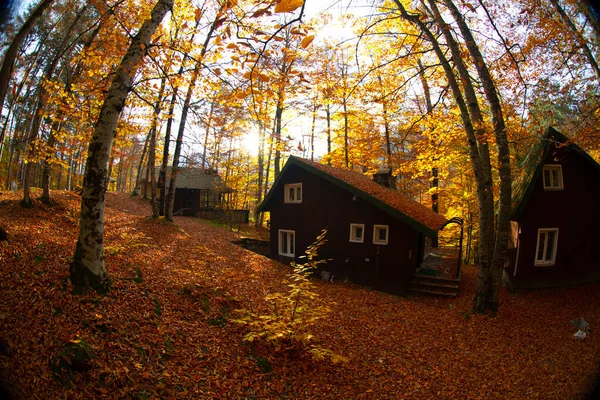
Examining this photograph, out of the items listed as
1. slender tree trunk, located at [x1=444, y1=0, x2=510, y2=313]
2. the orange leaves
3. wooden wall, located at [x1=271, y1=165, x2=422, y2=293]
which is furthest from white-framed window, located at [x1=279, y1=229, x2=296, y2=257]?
the orange leaves

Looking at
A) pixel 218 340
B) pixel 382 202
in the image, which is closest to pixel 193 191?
pixel 382 202

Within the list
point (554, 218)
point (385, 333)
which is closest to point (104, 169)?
point (385, 333)

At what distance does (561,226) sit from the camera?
480 inches

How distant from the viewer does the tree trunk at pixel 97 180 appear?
4465mm

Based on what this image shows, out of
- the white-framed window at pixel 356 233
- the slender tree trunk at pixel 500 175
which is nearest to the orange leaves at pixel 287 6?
the slender tree trunk at pixel 500 175

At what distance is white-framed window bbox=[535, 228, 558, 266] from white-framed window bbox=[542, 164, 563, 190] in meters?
1.94

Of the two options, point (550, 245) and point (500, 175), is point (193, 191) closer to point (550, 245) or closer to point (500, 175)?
point (500, 175)

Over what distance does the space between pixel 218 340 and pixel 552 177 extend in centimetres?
1531

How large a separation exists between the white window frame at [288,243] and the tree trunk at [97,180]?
1103 cm

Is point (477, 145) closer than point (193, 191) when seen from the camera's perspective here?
Yes

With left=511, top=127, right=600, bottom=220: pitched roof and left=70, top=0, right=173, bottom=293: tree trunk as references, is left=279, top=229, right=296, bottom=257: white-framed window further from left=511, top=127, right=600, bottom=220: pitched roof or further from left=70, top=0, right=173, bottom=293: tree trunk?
left=70, top=0, right=173, bottom=293: tree trunk

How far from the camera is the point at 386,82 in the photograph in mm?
10266

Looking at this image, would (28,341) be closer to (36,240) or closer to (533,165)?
(36,240)

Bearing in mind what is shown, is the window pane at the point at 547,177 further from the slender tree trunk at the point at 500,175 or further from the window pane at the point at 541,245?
the slender tree trunk at the point at 500,175
